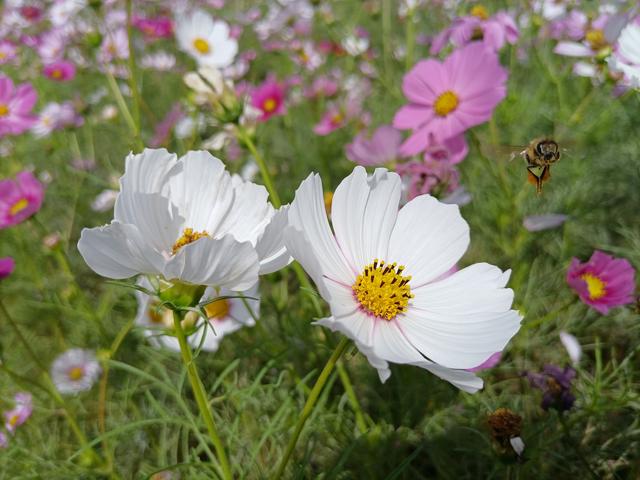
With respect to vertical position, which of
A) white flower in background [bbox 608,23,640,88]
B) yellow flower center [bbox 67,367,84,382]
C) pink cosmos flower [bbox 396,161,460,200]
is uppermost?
white flower in background [bbox 608,23,640,88]

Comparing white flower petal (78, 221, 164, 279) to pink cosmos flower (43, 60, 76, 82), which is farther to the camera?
pink cosmos flower (43, 60, 76, 82)

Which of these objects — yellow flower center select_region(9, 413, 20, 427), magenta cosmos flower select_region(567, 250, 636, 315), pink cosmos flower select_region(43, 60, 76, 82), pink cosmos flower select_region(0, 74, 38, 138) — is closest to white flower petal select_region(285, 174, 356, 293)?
magenta cosmos flower select_region(567, 250, 636, 315)

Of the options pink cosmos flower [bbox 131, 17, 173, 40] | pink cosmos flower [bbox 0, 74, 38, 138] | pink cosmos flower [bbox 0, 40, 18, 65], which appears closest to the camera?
pink cosmos flower [bbox 0, 74, 38, 138]

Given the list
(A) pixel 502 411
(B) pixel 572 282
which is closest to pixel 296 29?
(B) pixel 572 282

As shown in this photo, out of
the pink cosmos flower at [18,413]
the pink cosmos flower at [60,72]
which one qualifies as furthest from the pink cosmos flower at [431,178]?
the pink cosmos flower at [60,72]

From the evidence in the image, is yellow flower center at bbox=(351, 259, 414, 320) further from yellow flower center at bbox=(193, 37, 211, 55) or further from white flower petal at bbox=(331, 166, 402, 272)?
yellow flower center at bbox=(193, 37, 211, 55)

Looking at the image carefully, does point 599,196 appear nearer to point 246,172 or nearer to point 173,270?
point 246,172

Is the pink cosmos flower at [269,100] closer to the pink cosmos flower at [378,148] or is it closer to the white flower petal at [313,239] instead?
the pink cosmos flower at [378,148]

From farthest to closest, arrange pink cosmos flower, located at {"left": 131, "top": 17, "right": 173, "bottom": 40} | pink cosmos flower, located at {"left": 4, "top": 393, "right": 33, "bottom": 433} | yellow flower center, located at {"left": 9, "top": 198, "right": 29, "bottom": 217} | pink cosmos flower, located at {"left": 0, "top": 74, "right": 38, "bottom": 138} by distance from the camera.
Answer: pink cosmos flower, located at {"left": 131, "top": 17, "right": 173, "bottom": 40} → pink cosmos flower, located at {"left": 0, "top": 74, "right": 38, "bottom": 138} → yellow flower center, located at {"left": 9, "top": 198, "right": 29, "bottom": 217} → pink cosmos flower, located at {"left": 4, "top": 393, "right": 33, "bottom": 433}
